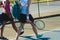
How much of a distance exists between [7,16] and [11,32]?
2.13 metres

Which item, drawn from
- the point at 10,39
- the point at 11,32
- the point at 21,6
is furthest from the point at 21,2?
the point at 11,32

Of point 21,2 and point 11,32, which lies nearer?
point 21,2

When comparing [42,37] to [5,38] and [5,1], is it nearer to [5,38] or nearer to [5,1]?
[5,38]

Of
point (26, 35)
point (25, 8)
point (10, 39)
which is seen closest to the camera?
point (25, 8)

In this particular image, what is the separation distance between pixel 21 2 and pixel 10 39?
57.9 inches

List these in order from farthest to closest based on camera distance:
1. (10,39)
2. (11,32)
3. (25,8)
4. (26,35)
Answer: (11,32) → (26,35) → (10,39) → (25,8)

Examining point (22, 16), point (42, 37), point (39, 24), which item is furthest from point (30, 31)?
point (22, 16)

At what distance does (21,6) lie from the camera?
9039 millimetres

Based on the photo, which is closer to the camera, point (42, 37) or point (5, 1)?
point (5, 1)

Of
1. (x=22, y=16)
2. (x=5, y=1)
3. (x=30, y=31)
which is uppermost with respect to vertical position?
(x=5, y=1)

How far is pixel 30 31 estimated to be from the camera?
11281 millimetres

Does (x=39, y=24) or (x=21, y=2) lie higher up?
(x=21, y=2)

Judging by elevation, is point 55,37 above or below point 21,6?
below

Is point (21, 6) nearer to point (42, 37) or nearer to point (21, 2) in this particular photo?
point (21, 2)
